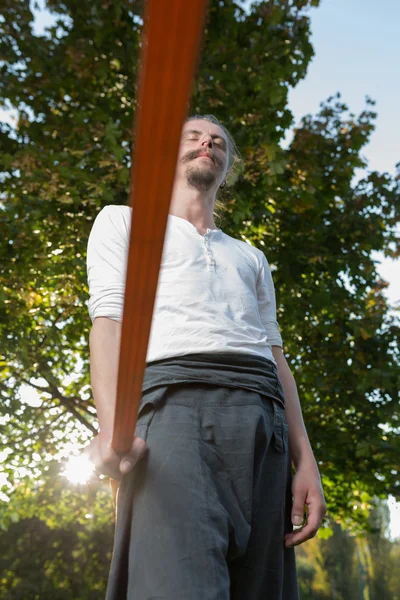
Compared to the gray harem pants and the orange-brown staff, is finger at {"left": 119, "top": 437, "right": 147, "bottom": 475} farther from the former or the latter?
the orange-brown staff

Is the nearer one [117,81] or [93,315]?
[93,315]

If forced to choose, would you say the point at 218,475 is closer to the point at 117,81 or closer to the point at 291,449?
the point at 291,449

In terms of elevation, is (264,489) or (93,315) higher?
(93,315)

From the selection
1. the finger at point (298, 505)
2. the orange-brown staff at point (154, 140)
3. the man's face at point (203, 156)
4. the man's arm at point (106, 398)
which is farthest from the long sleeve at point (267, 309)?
the orange-brown staff at point (154, 140)

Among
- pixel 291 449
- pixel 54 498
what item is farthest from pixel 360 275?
pixel 54 498

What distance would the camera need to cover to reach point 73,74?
20.1 ft

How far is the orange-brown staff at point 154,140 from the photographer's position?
0.50 m

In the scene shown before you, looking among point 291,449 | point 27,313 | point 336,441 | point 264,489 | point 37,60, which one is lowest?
point 264,489

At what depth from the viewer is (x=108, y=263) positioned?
5.47ft

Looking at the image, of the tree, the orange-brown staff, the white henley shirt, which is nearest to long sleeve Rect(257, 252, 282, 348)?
the white henley shirt

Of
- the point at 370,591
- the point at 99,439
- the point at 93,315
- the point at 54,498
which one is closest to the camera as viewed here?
the point at 99,439

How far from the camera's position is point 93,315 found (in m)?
1.60

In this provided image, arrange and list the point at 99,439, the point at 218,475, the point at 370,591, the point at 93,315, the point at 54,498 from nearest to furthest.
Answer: the point at 99,439 < the point at 218,475 < the point at 93,315 < the point at 54,498 < the point at 370,591

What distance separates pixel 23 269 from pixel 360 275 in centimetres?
342
